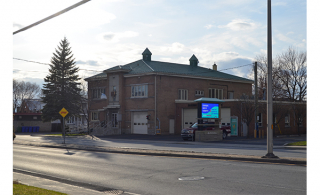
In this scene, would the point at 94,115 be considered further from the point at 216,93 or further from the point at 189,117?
the point at 216,93

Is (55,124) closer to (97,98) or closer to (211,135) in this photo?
(97,98)

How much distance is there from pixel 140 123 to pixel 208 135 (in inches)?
553

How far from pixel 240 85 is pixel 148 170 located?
4064cm

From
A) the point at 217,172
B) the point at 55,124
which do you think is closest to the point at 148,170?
the point at 217,172

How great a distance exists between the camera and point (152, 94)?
42531 mm

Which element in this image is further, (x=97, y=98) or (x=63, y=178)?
(x=97, y=98)

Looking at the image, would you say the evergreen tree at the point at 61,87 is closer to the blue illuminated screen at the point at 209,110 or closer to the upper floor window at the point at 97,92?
A: the upper floor window at the point at 97,92

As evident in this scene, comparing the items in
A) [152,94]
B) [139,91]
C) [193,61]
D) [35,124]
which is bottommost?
[35,124]

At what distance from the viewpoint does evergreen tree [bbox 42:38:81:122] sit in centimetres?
5059

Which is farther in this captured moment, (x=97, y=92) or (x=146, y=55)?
(x=97, y=92)

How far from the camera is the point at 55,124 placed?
201ft

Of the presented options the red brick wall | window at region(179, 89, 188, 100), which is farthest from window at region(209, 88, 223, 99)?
window at region(179, 89, 188, 100)

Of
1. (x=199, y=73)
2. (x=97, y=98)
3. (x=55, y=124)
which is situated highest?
(x=199, y=73)

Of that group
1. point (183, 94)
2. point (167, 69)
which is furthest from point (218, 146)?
point (167, 69)
